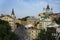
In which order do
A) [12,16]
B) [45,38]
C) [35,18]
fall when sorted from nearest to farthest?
[45,38], [12,16], [35,18]

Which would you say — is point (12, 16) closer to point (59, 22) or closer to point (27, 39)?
point (59, 22)

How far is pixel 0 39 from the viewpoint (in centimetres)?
6162

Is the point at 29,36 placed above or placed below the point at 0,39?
below

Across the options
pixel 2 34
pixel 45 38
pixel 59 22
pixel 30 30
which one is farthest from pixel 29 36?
pixel 2 34

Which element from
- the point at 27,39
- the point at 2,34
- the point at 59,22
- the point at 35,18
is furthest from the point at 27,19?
the point at 2,34

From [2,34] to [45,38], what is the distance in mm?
13342

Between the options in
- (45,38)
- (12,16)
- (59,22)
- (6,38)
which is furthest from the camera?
(12,16)

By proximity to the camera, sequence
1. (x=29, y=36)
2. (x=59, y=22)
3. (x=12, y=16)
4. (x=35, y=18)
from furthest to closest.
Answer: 1. (x=35, y=18)
2. (x=12, y=16)
3. (x=59, y=22)
4. (x=29, y=36)

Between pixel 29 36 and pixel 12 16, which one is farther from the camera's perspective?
pixel 12 16

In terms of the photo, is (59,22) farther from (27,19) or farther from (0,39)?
(0,39)

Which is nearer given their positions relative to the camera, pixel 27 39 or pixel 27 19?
pixel 27 39

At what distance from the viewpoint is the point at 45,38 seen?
7581 cm

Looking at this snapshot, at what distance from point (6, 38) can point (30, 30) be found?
Answer: 169ft

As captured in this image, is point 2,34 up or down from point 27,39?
up
